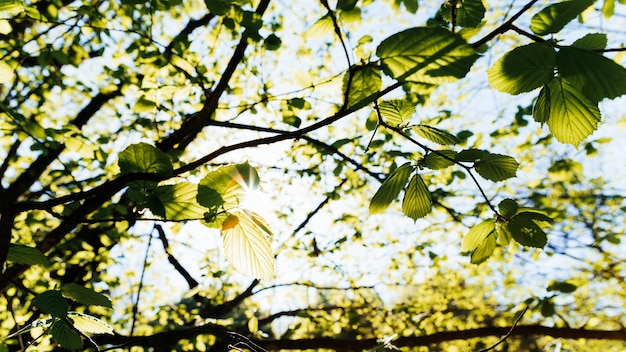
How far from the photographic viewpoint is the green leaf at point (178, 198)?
2.38 feet

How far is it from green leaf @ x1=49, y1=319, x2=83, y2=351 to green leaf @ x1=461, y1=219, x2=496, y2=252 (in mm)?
951

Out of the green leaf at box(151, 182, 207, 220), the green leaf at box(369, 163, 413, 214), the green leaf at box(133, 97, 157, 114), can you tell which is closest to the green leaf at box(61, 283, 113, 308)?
the green leaf at box(151, 182, 207, 220)

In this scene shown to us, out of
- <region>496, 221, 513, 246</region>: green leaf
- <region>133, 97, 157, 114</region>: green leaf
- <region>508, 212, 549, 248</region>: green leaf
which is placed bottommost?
<region>508, 212, 549, 248</region>: green leaf

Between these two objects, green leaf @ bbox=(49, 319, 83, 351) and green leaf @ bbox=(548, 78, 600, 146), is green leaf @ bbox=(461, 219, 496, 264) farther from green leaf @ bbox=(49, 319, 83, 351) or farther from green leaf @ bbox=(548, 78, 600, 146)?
green leaf @ bbox=(49, 319, 83, 351)

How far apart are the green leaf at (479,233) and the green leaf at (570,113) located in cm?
25

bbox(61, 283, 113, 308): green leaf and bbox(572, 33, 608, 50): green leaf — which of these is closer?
bbox(572, 33, 608, 50): green leaf

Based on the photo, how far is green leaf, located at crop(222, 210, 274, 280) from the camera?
688mm

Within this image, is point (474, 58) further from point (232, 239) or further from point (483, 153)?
point (232, 239)

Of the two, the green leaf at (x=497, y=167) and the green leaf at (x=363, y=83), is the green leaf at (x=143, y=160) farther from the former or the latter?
the green leaf at (x=497, y=167)

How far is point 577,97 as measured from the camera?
1.96 feet

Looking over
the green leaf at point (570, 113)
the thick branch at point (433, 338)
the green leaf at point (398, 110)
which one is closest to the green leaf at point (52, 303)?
the green leaf at point (398, 110)

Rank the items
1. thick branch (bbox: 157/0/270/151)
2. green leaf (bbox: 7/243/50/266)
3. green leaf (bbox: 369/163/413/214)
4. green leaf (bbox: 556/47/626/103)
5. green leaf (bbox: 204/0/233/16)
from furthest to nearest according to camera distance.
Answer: thick branch (bbox: 157/0/270/151) → green leaf (bbox: 204/0/233/16) → green leaf (bbox: 7/243/50/266) → green leaf (bbox: 369/163/413/214) → green leaf (bbox: 556/47/626/103)

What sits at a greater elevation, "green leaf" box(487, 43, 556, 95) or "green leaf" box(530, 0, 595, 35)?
"green leaf" box(530, 0, 595, 35)

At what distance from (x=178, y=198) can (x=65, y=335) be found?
0.46 metres
